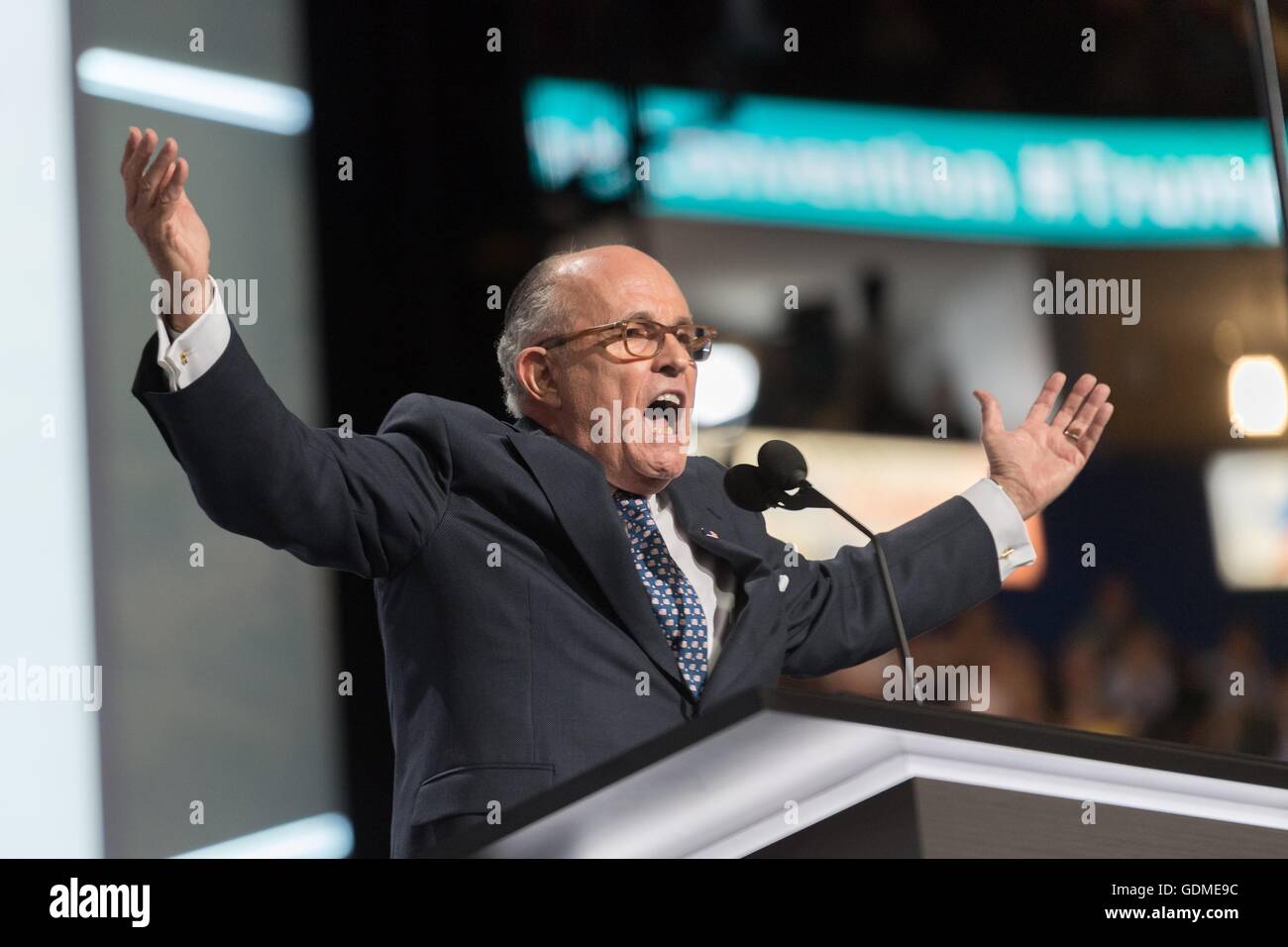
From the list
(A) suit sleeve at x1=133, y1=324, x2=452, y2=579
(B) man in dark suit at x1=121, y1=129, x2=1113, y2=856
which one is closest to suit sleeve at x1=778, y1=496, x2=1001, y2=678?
(B) man in dark suit at x1=121, y1=129, x2=1113, y2=856

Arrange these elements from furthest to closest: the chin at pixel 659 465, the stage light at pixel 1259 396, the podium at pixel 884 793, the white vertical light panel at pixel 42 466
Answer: the stage light at pixel 1259 396, the white vertical light panel at pixel 42 466, the chin at pixel 659 465, the podium at pixel 884 793

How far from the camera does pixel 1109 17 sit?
21.3ft

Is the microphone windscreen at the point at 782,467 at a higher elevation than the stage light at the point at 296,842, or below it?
higher

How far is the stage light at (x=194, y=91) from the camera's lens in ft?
10.4

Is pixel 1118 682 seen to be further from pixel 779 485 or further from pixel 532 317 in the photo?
pixel 779 485

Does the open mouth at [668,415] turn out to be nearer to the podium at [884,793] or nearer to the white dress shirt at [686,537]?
the white dress shirt at [686,537]

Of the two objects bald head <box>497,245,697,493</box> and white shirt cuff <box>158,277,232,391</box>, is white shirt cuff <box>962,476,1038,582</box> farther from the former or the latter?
white shirt cuff <box>158,277,232,391</box>

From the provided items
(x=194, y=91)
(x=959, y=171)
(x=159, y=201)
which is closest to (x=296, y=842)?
(x=194, y=91)

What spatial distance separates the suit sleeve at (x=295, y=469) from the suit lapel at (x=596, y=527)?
12 cm

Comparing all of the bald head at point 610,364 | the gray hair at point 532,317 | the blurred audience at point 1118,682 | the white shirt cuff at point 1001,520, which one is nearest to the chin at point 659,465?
the bald head at point 610,364
